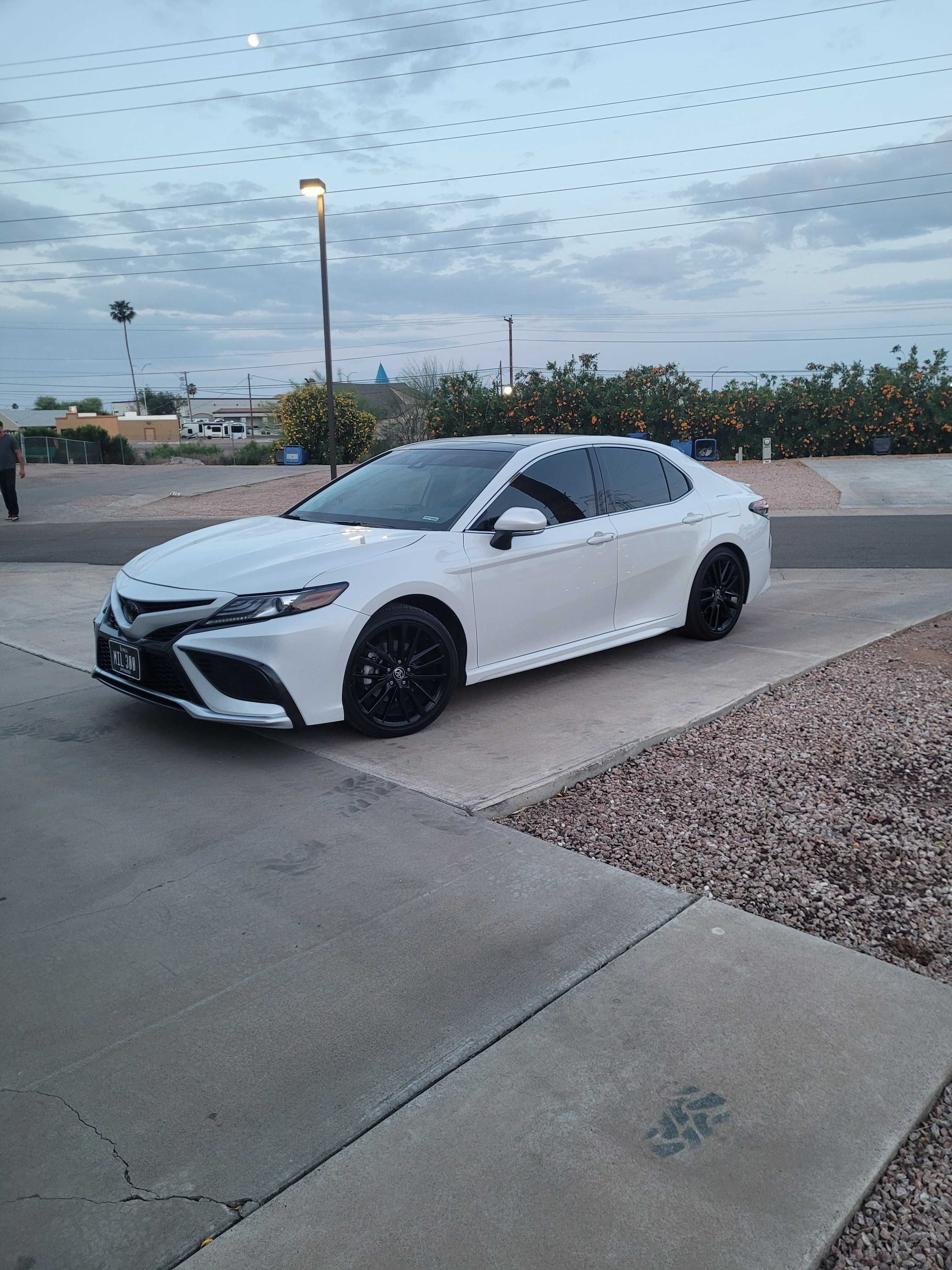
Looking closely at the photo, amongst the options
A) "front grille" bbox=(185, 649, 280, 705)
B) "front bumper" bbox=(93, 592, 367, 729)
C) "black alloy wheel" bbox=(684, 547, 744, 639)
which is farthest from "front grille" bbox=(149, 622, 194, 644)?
"black alloy wheel" bbox=(684, 547, 744, 639)

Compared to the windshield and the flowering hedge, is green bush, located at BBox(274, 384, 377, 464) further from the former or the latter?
the windshield

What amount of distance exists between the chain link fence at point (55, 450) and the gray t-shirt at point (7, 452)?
23.8 metres

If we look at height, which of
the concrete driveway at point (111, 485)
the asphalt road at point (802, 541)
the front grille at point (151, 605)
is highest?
the front grille at point (151, 605)

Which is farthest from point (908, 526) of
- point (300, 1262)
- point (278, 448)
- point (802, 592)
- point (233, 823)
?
point (278, 448)

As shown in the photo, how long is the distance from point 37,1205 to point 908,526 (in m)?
14.0

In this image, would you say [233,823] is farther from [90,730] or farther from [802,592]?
[802,592]

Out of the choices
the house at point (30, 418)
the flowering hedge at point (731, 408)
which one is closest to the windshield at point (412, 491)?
the flowering hedge at point (731, 408)

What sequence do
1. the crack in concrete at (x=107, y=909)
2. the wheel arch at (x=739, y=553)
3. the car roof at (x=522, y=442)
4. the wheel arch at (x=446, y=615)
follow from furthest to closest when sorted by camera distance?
the wheel arch at (x=739, y=553)
the car roof at (x=522, y=442)
the wheel arch at (x=446, y=615)
the crack in concrete at (x=107, y=909)

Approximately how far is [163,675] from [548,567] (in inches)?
87.4

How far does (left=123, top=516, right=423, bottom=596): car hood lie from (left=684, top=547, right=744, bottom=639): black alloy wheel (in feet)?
7.95

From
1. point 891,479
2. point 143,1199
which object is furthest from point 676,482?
point 891,479

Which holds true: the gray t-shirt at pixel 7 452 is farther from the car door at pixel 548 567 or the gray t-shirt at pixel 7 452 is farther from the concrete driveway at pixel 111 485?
the car door at pixel 548 567

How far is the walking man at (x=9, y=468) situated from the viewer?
16.7 m

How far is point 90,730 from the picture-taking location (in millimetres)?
5309
